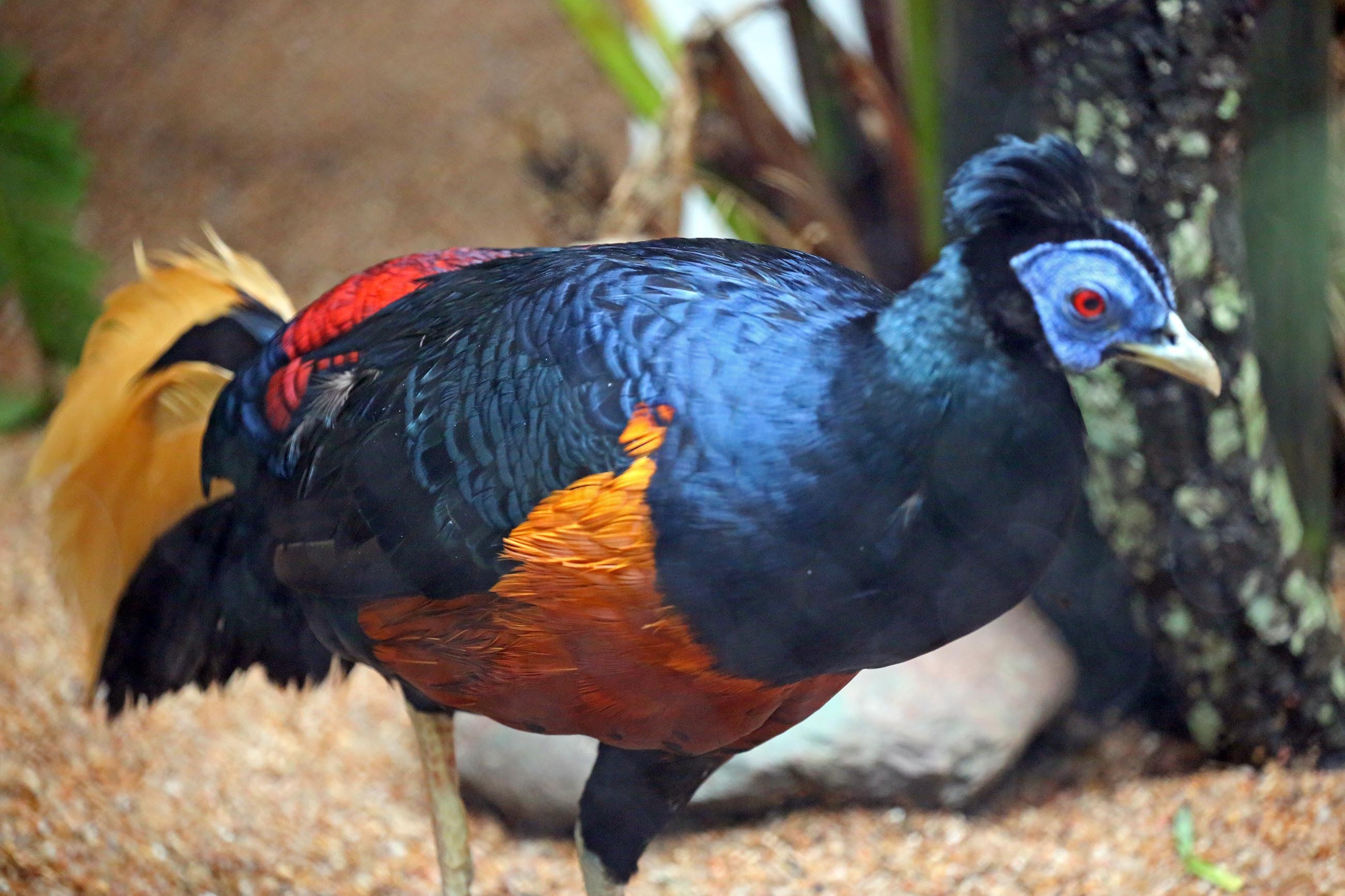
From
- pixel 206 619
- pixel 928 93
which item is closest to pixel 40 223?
pixel 206 619

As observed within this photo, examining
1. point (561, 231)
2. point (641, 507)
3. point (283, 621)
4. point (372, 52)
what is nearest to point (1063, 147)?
point (641, 507)

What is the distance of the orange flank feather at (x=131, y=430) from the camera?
→ 1.83 meters

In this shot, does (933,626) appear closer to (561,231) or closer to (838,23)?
(561,231)

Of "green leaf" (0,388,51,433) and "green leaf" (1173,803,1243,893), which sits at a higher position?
"green leaf" (0,388,51,433)

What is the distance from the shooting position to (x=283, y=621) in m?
1.79

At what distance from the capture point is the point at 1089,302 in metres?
1.04

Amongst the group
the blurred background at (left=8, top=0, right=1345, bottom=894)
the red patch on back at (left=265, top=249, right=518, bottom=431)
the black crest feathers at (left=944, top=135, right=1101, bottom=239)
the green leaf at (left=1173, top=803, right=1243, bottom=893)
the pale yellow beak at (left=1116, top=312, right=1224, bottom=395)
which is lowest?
the green leaf at (left=1173, top=803, right=1243, bottom=893)

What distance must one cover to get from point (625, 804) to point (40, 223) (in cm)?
252

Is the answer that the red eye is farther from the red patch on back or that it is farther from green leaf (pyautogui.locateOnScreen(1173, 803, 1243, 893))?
green leaf (pyautogui.locateOnScreen(1173, 803, 1243, 893))

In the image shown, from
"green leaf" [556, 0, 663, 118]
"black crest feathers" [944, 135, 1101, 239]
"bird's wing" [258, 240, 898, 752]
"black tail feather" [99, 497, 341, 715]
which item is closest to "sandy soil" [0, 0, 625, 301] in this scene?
"green leaf" [556, 0, 663, 118]

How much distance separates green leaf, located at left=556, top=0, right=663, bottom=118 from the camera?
8.87 ft

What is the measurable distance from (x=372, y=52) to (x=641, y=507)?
3.29 meters

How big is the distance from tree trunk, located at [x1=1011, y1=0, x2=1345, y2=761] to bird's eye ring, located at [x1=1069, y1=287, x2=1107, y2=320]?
0.95m

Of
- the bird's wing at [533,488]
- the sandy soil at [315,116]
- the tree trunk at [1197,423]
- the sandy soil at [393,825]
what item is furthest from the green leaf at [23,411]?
the tree trunk at [1197,423]
